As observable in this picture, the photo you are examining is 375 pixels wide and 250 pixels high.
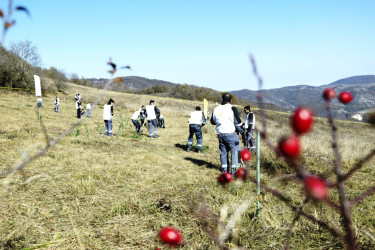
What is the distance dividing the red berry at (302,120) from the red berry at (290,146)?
37mm

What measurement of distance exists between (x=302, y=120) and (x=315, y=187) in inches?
5.5

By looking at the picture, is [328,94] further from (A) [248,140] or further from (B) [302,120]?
(A) [248,140]

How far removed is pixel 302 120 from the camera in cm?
57

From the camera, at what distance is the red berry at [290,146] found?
54cm

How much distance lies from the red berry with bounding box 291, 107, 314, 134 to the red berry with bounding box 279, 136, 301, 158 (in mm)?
37

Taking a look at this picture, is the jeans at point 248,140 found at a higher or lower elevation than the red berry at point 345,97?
lower

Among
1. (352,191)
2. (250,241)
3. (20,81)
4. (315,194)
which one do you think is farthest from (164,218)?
(20,81)

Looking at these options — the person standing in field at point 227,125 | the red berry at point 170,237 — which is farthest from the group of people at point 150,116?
the red berry at point 170,237

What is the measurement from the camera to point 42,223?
3.46 meters

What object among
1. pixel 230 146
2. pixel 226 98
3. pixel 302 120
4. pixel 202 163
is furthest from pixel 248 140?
pixel 302 120

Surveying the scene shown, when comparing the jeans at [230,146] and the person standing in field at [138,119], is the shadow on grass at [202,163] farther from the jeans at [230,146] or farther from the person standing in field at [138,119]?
the person standing in field at [138,119]

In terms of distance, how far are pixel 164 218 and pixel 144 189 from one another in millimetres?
1283

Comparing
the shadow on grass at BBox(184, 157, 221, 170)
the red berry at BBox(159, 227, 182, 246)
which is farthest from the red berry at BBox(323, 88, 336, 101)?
the shadow on grass at BBox(184, 157, 221, 170)

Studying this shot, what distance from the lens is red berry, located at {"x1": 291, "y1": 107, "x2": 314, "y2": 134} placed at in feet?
1.87
